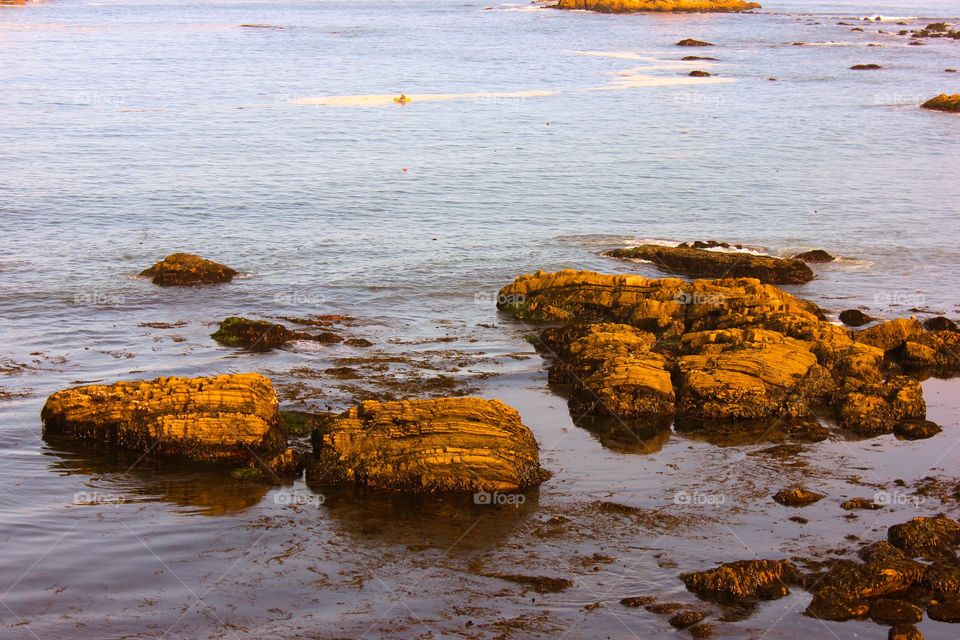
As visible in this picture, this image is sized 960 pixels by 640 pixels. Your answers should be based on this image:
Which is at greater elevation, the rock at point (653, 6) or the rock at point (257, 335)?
the rock at point (653, 6)

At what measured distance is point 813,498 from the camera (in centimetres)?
2130

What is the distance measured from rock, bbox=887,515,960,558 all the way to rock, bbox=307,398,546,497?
6898 mm

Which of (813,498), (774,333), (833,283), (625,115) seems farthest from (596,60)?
(813,498)

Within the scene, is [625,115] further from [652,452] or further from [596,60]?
[652,452]

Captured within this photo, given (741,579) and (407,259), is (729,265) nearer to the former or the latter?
(407,259)

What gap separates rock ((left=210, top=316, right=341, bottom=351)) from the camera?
29828 millimetres

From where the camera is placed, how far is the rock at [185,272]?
35875mm

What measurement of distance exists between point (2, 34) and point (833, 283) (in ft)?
332

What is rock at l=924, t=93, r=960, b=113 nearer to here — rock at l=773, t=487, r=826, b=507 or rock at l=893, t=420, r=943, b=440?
rock at l=893, t=420, r=943, b=440

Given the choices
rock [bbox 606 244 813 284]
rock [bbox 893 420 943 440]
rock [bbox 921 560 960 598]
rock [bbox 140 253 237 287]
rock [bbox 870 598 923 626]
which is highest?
rock [bbox 140 253 237 287]

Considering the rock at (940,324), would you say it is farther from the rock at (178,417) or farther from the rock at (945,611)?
the rock at (178,417)

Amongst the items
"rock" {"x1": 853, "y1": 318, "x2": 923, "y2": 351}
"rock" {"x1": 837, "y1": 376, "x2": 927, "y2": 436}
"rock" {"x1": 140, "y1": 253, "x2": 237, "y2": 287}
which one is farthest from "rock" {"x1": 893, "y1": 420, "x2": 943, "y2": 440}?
"rock" {"x1": 140, "y1": 253, "x2": 237, "y2": 287}

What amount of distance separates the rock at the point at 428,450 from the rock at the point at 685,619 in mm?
5361

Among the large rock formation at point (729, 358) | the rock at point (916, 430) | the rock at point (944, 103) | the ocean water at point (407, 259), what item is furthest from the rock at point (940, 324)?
the rock at point (944, 103)
